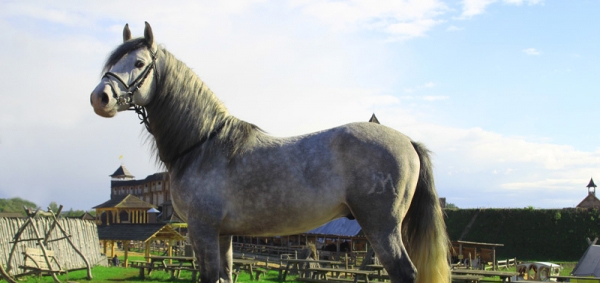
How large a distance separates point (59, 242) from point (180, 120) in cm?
1774

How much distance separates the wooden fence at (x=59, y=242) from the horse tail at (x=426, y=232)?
11.1 metres

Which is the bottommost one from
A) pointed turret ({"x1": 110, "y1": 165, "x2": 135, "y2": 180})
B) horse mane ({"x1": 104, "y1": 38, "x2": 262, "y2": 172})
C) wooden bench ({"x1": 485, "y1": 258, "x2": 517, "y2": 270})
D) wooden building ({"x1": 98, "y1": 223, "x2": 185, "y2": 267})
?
wooden bench ({"x1": 485, "y1": 258, "x2": 517, "y2": 270})

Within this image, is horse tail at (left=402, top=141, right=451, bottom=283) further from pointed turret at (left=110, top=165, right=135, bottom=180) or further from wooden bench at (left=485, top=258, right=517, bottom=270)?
pointed turret at (left=110, top=165, right=135, bottom=180)

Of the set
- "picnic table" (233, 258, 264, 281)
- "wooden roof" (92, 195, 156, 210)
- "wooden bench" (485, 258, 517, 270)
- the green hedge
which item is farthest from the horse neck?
"wooden roof" (92, 195, 156, 210)

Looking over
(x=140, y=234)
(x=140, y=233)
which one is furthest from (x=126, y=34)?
(x=140, y=233)

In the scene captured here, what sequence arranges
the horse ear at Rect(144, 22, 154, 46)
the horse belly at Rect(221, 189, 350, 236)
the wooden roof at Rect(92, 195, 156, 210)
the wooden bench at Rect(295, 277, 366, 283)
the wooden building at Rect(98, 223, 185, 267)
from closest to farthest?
the horse belly at Rect(221, 189, 350, 236), the horse ear at Rect(144, 22, 154, 46), the wooden bench at Rect(295, 277, 366, 283), the wooden building at Rect(98, 223, 185, 267), the wooden roof at Rect(92, 195, 156, 210)

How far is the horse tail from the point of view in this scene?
385 cm

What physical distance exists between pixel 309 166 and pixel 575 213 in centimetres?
4238

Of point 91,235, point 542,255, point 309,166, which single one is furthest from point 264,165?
point 542,255

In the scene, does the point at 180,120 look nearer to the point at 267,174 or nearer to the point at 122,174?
the point at 267,174

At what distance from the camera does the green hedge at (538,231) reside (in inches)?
1528

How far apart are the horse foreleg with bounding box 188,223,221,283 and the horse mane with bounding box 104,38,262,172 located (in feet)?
1.80

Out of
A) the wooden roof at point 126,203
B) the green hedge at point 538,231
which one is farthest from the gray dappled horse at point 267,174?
the wooden roof at point 126,203

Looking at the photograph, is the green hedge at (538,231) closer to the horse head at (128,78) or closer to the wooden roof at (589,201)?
the wooden roof at (589,201)
